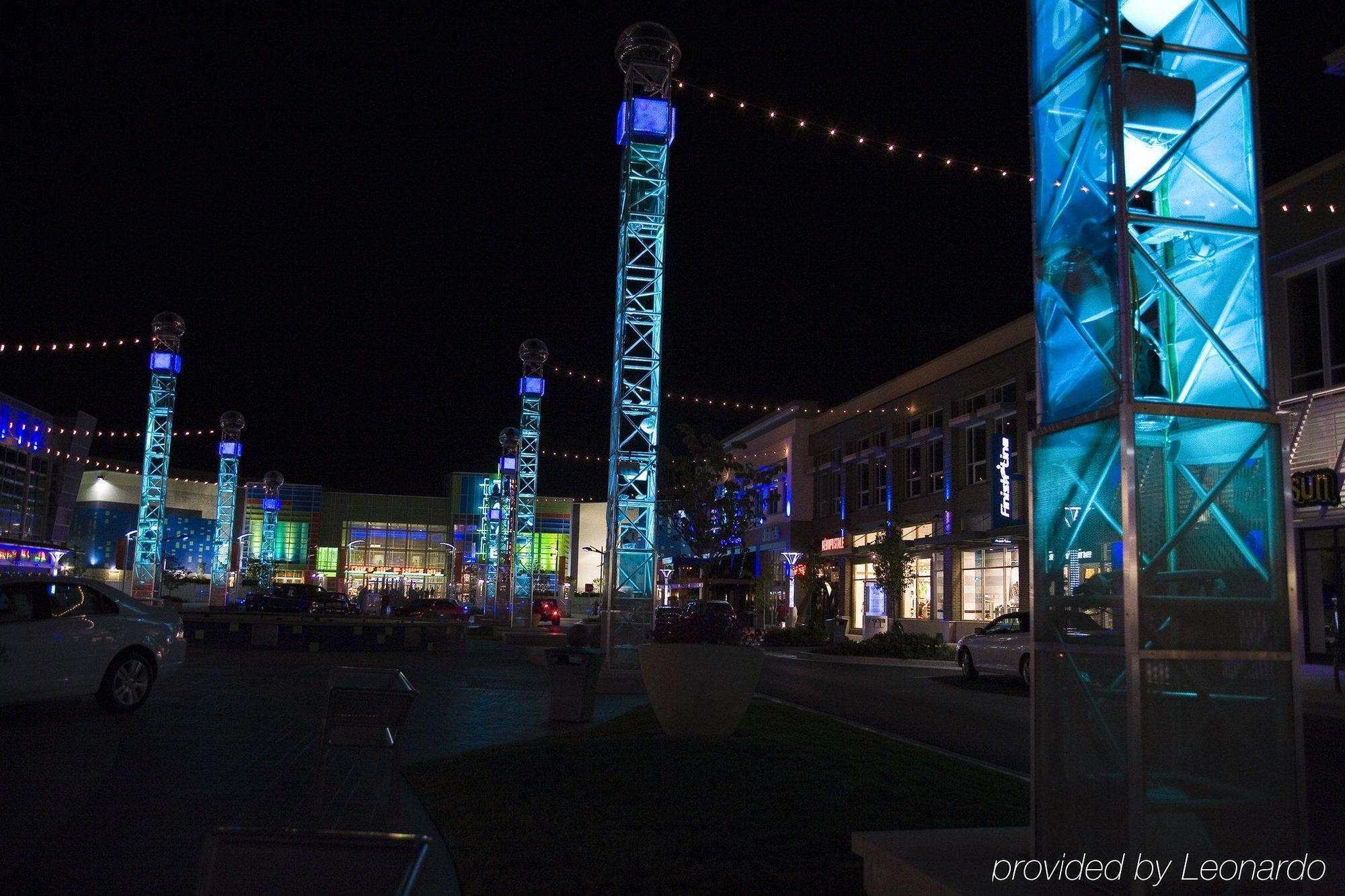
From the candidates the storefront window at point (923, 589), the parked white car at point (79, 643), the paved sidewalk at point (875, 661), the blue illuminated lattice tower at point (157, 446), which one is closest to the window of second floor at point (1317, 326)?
the paved sidewalk at point (875, 661)

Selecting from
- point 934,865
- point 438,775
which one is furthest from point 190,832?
point 934,865

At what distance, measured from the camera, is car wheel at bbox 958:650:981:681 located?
2316cm

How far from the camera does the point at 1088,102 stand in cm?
525

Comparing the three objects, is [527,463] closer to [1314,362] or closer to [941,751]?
[1314,362]

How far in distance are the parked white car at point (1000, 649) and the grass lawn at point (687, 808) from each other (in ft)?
39.6

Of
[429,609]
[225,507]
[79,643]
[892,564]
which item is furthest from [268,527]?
[79,643]

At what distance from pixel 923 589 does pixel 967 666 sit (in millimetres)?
17687

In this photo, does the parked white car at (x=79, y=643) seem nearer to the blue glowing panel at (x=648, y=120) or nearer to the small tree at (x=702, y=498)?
the blue glowing panel at (x=648, y=120)

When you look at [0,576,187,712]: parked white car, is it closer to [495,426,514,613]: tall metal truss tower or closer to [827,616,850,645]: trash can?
[827,616,850,645]: trash can

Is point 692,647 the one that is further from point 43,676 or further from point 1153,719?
point 43,676

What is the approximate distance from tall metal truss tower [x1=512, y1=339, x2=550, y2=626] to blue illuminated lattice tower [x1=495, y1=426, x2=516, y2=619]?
1.19 ft

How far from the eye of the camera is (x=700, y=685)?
9.90 m

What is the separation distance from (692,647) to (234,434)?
53871 millimetres

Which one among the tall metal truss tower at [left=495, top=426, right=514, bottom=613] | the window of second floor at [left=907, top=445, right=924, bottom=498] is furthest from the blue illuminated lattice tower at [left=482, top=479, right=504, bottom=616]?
the window of second floor at [left=907, top=445, right=924, bottom=498]
